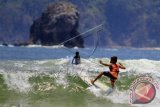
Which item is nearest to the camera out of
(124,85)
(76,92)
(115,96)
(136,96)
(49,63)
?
(136,96)

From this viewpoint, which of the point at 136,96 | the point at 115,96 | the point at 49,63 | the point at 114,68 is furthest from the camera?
the point at 49,63

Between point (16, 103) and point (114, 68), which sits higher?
point (114, 68)

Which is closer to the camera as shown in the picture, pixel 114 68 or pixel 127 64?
pixel 114 68

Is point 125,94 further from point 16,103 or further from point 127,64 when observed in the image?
point 127,64

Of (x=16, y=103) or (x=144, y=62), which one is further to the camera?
(x=144, y=62)

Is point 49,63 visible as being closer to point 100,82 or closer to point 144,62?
point 144,62

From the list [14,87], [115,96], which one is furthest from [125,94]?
[14,87]

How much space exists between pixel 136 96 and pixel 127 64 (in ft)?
84.3

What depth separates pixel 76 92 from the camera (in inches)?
1211

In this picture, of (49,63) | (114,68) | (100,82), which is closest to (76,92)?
(100,82)

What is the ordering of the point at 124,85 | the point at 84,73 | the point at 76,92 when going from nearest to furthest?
the point at 76,92 < the point at 124,85 < the point at 84,73

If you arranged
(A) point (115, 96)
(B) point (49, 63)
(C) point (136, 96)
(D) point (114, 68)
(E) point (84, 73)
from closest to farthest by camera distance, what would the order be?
(C) point (136, 96) < (D) point (114, 68) < (A) point (115, 96) < (E) point (84, 73) < (B) point (49, 63)

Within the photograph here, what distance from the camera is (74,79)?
3347 cm

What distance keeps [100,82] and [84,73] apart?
4.64m
